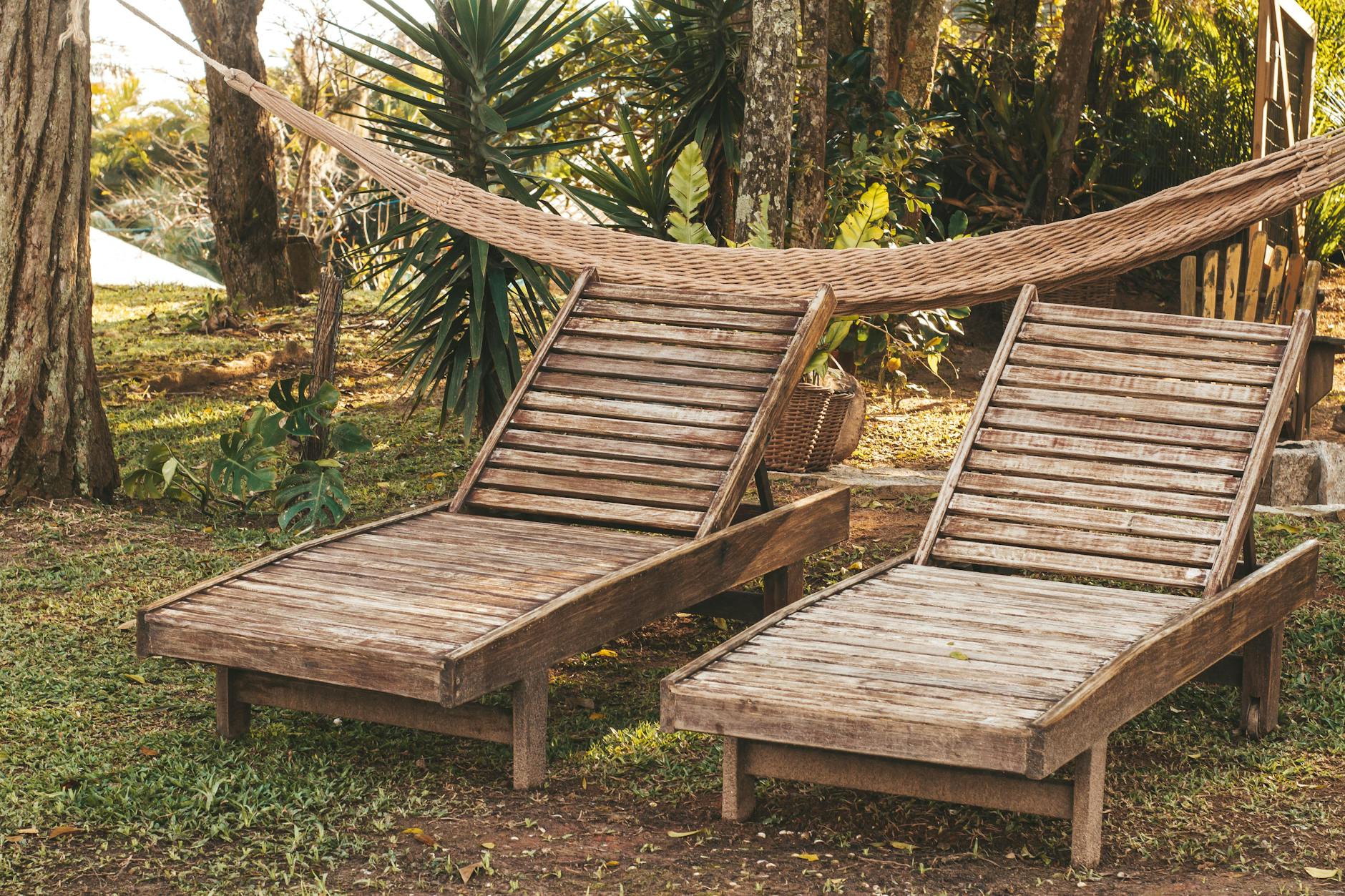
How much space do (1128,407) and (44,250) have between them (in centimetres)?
411

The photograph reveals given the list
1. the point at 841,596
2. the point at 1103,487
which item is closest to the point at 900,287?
the point at 1103,487

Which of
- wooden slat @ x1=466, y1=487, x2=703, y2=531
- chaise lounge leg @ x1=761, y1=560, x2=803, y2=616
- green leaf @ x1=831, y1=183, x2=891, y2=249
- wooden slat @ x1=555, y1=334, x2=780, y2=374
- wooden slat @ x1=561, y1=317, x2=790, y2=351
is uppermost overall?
green leaf @ x1=831, y1=183, x2=891, y2=249

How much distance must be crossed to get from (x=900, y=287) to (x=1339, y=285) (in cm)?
734

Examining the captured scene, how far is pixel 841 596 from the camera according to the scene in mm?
3564

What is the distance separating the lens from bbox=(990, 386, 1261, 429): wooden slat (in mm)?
3908

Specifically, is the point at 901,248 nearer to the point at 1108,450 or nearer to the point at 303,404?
the point at 1108,450

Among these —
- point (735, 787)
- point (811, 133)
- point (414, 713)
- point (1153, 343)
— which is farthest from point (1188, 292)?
point (414, 713)

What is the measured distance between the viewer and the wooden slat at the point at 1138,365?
3.99 meters

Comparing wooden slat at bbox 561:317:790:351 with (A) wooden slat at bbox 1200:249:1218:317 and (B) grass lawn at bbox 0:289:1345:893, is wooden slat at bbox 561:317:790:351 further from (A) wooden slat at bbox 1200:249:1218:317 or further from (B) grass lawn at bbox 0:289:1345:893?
(A) wooden slat at bbox 1200:249:1218:317

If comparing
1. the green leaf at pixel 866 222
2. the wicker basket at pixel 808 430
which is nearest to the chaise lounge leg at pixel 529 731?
the wicker basket at pixel 808 430

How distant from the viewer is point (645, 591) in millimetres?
3584

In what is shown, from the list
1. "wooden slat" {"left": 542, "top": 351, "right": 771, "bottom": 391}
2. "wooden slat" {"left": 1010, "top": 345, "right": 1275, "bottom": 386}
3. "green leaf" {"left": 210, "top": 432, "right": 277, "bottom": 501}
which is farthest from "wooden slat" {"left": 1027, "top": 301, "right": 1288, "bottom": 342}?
"green leaf" {"left": 210, "top": 432, "right": 277, "bottom": 501}

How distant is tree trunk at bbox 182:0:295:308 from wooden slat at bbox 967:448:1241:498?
24.0 ft

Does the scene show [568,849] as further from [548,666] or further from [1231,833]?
[1231,833]
